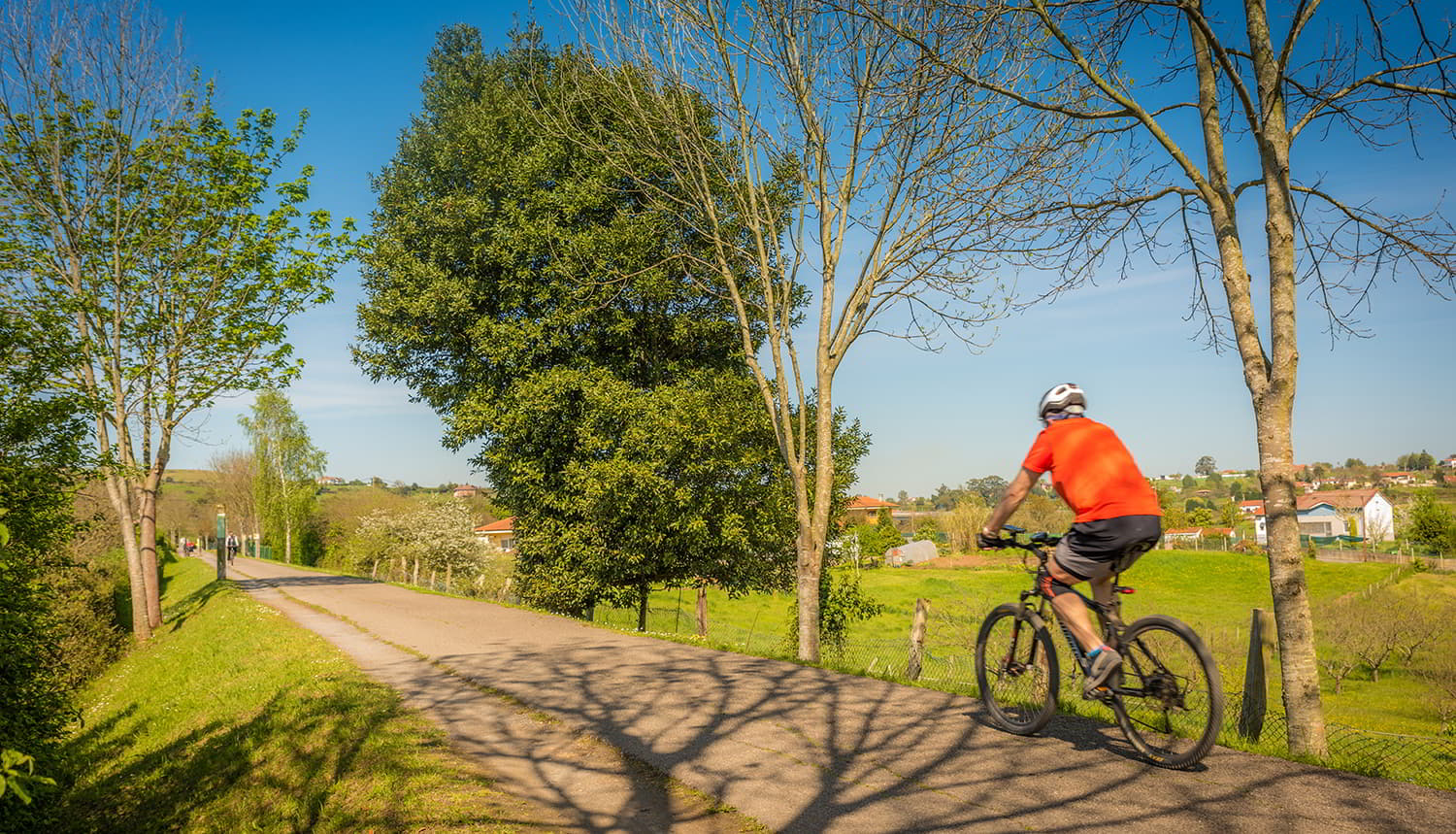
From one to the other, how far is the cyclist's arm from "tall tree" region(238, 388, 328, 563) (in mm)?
59281

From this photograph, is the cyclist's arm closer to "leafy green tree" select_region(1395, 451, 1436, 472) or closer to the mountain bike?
the mountain bike

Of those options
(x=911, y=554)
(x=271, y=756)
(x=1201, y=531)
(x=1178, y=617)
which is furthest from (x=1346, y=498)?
(x=271, y=756)

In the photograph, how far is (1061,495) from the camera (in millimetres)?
4422

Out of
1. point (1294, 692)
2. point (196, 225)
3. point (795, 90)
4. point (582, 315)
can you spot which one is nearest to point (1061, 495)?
point (1294, 692)

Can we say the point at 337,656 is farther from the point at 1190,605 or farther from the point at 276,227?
the point at 1190,605

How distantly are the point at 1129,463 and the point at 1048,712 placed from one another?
163cm

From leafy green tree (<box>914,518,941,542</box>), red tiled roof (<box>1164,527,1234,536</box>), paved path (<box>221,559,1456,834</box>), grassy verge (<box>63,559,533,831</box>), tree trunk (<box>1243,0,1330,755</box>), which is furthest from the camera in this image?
leafy green tree (<box>914,518,941,542</box>)

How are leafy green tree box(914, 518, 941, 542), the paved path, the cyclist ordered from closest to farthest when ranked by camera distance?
the paved path, the cyclist, leafy green tree box(914, 518, 941, 542)

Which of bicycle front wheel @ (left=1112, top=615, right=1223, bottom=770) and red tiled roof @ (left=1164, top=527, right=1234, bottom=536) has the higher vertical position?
bicycle front wheel @ (left=1112, top=615, right=1223, bottom=770)

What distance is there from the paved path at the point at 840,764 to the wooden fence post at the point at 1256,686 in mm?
714

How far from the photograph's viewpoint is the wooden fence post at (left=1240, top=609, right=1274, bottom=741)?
16.5 ft

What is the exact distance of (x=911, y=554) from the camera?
83562 mm

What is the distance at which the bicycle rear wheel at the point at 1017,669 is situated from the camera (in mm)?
4855

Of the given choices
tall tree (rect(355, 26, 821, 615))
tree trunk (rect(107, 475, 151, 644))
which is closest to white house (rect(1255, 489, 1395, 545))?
tall tree (rect(355, 26, 821, 615))
